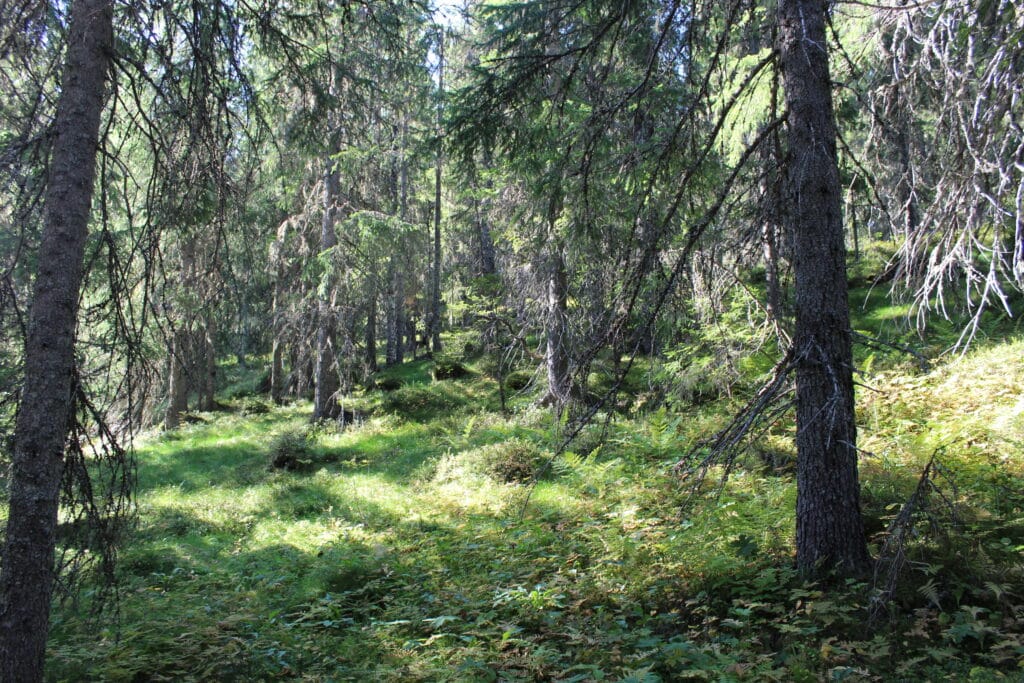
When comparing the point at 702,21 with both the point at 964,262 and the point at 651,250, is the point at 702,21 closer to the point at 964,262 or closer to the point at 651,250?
the point at 651,250

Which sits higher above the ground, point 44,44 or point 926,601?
point 44,44

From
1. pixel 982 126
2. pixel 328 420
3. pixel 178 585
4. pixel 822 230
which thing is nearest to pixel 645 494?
pixel 822 230

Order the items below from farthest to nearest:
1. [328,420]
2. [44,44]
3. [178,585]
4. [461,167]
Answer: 1. [328,420]
2. [178,585]
3. [461,167]
4. [44,44]

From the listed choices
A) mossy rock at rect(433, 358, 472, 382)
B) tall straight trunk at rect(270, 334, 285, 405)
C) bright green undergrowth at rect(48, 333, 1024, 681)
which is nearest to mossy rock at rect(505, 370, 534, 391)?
mossy rock at rect(433, 358, 472, 382)

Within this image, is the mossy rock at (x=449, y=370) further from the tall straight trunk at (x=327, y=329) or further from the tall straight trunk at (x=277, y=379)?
the tall straight trunk at (x=277, y=379)

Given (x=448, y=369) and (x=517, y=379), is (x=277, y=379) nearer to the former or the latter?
(x=448, y=369)

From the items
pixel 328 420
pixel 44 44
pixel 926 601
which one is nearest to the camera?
pixel 926 601

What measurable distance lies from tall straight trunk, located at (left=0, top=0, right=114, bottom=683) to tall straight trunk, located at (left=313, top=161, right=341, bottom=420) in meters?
11.1

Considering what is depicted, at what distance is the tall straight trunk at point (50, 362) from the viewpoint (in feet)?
11.9

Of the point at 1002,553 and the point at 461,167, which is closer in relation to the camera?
the point at 1002,553

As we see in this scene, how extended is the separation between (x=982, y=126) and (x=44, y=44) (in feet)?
22.2

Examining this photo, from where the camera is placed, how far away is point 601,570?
18.4 ft

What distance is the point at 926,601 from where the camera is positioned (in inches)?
154

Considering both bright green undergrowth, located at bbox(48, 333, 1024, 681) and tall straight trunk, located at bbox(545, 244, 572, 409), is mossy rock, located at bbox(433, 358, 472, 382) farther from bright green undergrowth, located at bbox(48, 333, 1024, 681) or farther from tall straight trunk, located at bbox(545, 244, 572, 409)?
bright green undergrowth, located at bbox(48, 333, 1024, 681)
